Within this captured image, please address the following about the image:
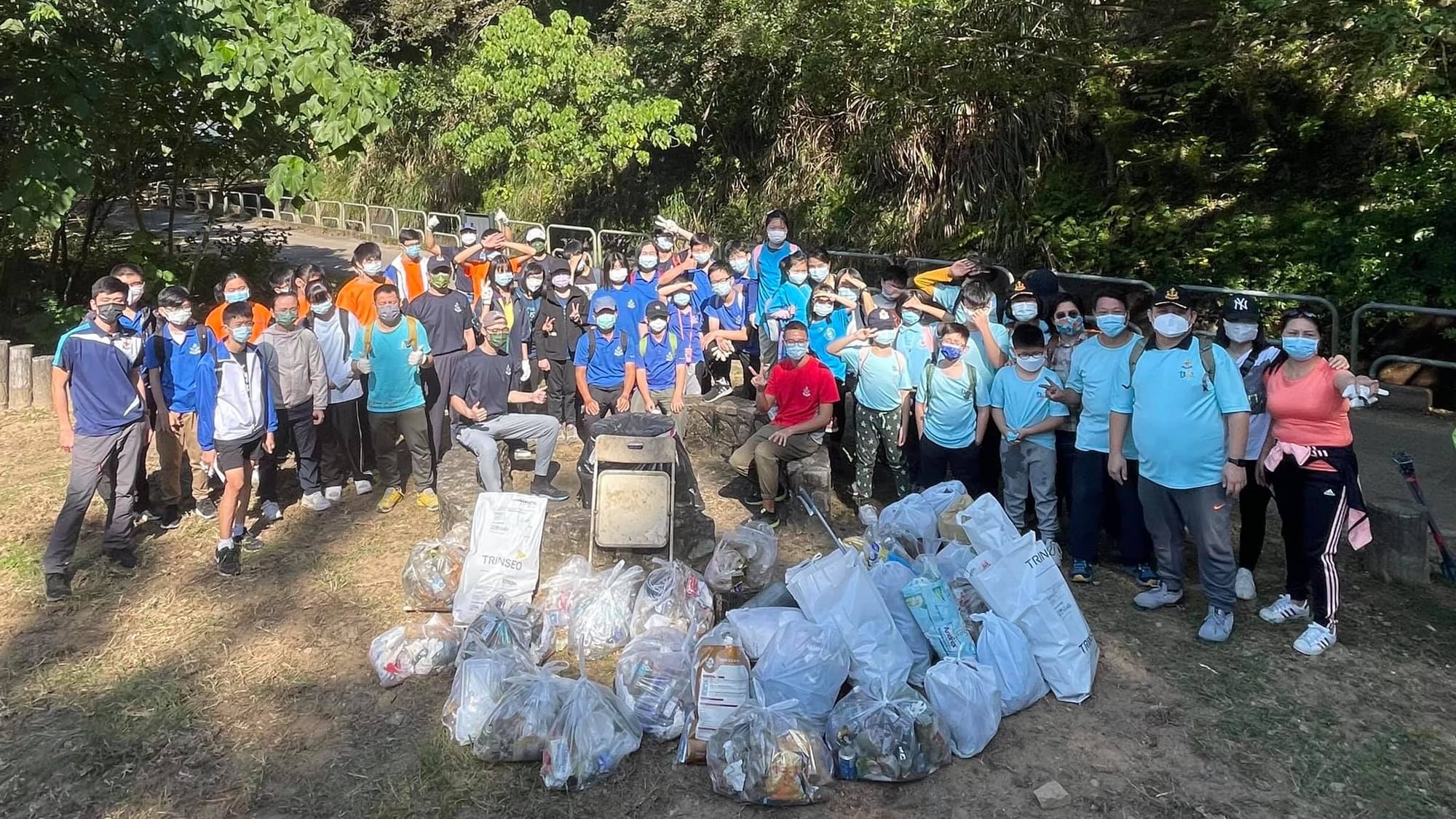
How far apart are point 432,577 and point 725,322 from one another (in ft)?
13.0

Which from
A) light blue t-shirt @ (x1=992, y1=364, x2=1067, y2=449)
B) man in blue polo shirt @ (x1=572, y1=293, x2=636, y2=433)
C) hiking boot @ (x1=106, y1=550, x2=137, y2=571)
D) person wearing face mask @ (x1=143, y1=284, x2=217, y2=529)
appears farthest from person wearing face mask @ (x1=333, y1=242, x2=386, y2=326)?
light blue t-shirt @ (x1=992, y1=364, x2=1067, y2=449)

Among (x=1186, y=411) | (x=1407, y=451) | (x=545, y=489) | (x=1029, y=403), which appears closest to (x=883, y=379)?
(x=1029, y=403)

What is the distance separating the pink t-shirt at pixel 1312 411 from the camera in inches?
184

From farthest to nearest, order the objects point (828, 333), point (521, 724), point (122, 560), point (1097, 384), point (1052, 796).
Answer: point (828, 333) < point (122, 560) < point (1097, 384) < point (521, 724) < point (1052, 796)

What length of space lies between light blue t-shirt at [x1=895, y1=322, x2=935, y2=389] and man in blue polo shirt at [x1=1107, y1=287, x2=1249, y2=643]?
1.48 meters

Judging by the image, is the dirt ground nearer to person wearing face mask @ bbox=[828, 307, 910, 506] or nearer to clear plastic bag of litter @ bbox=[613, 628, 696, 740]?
clear plastic bag of litter @ bbox=[613, 628, 696, 740]

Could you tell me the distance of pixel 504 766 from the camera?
13.2 ft

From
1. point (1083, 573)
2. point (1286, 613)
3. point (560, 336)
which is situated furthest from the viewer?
point (560, 336)

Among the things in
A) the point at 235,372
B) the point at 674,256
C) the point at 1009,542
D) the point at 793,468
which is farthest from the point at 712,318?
the point at 1009,542

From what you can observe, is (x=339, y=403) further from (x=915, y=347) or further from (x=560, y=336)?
(x=915, y=347)

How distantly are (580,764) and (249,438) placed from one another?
10.5 ft

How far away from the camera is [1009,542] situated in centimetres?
455

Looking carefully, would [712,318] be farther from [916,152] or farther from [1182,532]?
[916,152]

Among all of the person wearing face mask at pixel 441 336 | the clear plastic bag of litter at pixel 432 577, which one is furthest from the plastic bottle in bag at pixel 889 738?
the person wearing face mask at pixel 441 336
